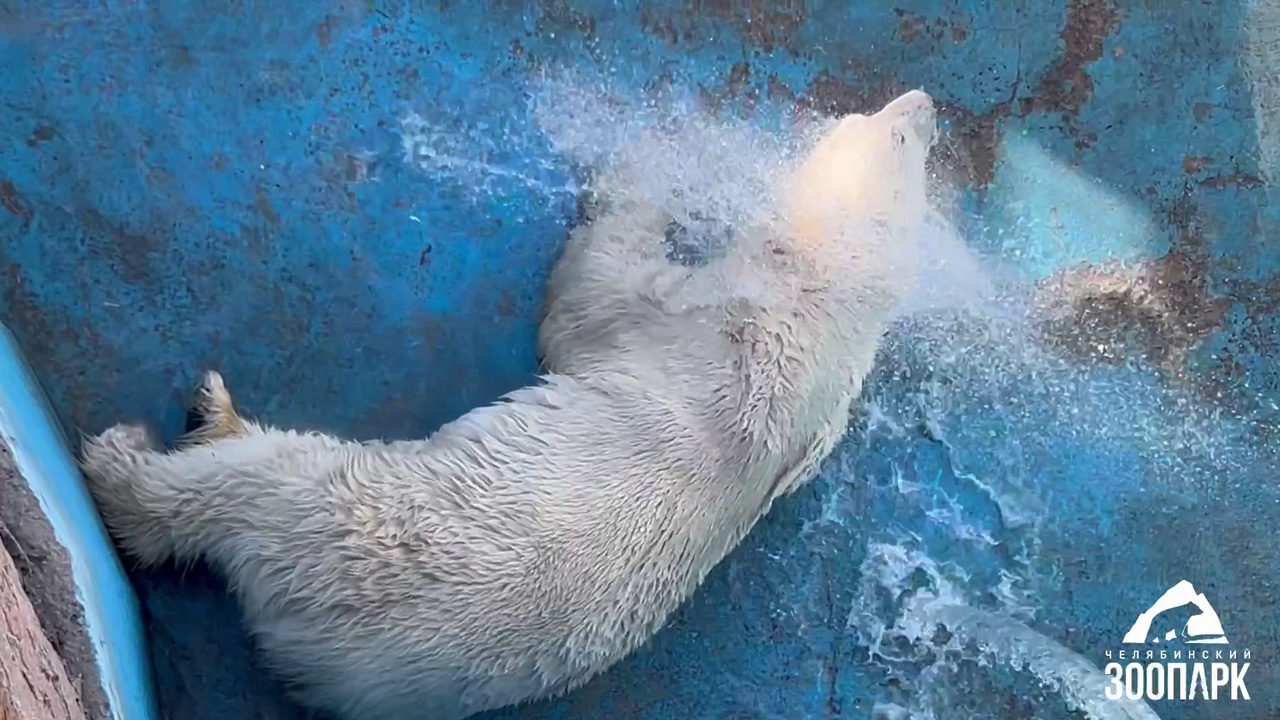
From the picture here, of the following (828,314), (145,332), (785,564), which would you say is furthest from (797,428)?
(145,332)

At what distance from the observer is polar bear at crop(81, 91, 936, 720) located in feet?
7.11

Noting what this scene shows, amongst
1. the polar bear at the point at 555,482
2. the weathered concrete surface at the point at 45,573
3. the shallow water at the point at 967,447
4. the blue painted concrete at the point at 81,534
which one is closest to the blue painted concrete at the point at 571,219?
the shallow water at the point at 967,447

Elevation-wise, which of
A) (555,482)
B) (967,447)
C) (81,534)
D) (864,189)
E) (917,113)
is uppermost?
(917,113)

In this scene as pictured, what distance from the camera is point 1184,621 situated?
301cm

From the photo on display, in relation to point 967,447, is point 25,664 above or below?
below

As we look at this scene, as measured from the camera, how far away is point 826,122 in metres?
2.96

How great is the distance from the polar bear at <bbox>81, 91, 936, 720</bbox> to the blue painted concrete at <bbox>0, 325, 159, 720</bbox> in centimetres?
9

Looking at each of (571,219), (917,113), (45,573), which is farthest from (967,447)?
(45,573)

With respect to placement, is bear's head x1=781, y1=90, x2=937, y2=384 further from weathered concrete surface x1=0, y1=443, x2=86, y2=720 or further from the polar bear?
weathered concrete surface x1=0, y1=443, x2=86, y2=720

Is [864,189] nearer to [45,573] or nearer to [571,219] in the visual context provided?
[571,219]

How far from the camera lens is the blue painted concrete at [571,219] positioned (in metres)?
2.58

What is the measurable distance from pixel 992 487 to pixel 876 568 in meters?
0.38

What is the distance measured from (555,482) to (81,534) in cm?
89

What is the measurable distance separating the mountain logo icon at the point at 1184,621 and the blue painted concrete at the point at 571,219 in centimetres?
4
